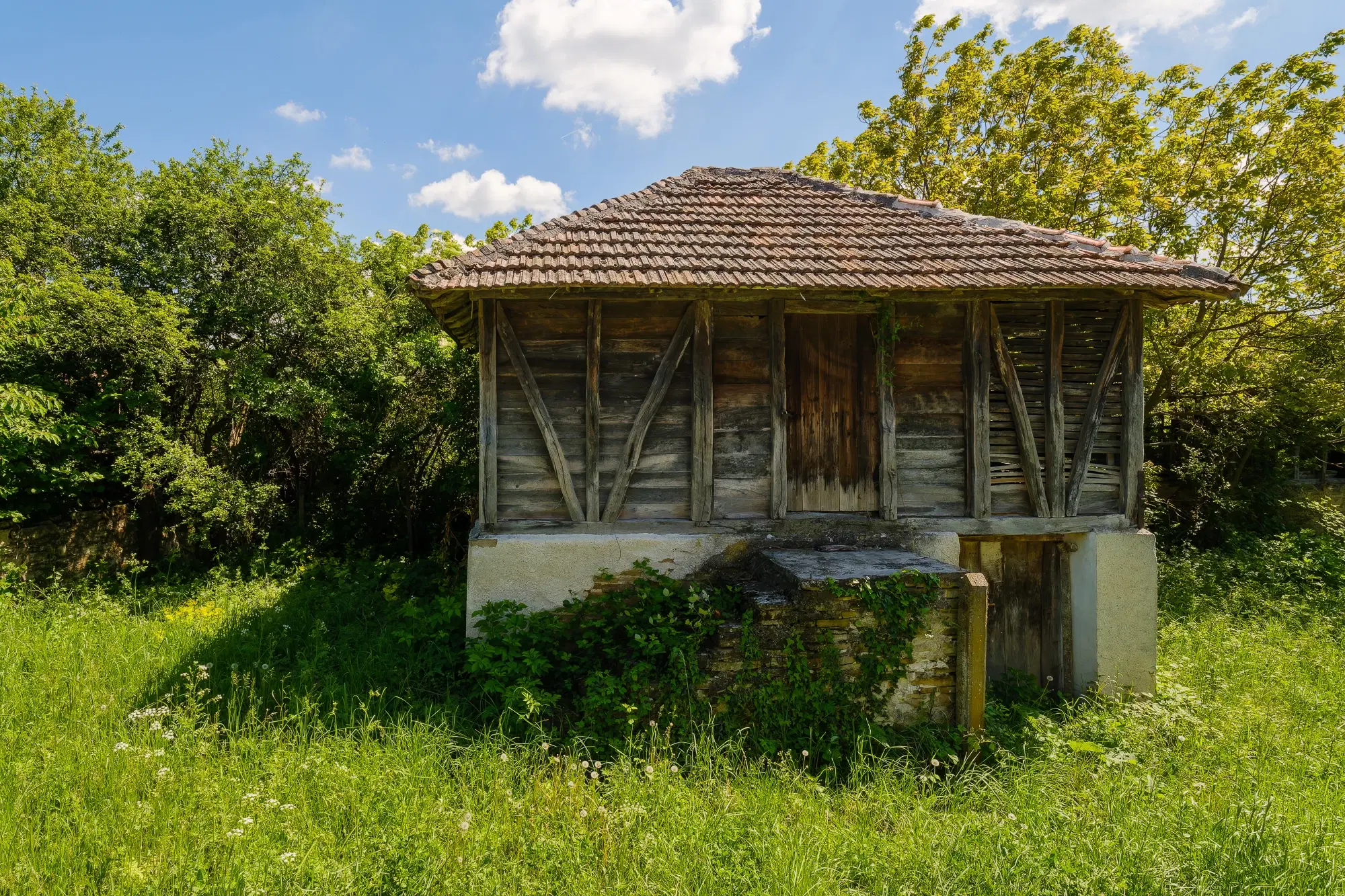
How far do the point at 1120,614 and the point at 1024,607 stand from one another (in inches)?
31.3

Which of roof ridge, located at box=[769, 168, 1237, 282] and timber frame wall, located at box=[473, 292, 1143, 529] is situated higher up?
roof ridge, located at box=[769, 168, 1237, 282]

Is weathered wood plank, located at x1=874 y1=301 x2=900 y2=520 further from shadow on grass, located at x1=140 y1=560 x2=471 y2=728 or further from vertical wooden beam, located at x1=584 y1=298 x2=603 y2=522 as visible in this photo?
shadow on grass, located at x1=140 y1=560 x2=471 y2=728

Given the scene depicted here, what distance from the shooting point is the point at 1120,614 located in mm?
5895

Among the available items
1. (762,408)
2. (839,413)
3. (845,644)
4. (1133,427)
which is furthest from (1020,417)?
(845,644)

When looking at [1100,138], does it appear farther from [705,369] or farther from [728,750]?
[728,750]

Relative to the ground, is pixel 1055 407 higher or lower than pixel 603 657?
higher

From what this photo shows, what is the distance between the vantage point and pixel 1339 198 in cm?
916

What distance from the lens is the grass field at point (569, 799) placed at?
9.70ft

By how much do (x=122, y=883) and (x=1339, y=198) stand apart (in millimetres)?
14936

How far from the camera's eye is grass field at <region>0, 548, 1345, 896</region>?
9.70 ft

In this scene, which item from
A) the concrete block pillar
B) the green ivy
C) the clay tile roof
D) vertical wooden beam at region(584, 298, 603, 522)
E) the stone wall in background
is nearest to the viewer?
the green ivy

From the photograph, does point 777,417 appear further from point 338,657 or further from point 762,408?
point 338,657

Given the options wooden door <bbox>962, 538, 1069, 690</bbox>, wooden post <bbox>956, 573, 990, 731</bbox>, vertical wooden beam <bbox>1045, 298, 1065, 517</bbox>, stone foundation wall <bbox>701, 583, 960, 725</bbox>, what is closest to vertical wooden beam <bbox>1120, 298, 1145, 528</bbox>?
vertical wooden beam <bbox>1045, 298, 1065, 517</bbox>

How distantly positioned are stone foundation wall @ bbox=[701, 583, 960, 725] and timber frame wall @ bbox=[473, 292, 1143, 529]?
1.36 metres
